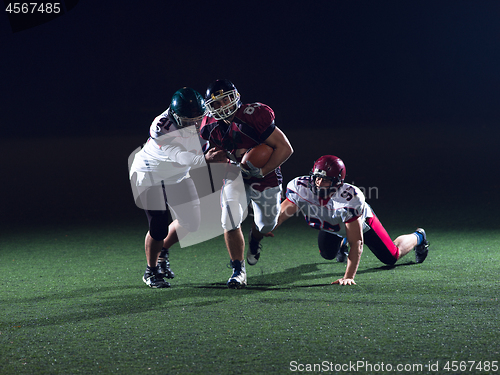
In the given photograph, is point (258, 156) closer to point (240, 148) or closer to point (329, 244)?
point (240, 148)

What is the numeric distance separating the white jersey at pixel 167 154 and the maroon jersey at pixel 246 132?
0.12m

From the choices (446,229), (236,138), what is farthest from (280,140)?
(446,229)

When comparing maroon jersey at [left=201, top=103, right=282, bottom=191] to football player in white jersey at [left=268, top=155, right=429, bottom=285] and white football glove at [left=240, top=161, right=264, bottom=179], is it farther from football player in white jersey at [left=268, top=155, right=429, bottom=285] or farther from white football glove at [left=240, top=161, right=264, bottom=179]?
football player in white jersey at [left=268, top=155, right=429, bottom=285]

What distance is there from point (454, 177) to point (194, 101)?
520cm

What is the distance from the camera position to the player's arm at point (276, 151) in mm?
2990

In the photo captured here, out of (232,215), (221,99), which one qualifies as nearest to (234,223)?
(232,215)

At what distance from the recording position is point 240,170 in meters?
3.09

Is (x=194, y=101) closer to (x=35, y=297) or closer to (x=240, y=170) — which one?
(x=240, y=170)

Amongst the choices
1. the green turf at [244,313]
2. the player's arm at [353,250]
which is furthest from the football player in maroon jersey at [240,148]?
the player's arm at [353,250]

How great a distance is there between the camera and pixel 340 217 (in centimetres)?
318

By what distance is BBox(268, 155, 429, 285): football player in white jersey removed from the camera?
3004 mm

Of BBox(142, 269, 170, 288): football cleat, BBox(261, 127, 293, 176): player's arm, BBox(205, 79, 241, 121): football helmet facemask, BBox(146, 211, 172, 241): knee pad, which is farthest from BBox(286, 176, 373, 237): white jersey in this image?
BBox(142, 269, 170, 288): football cleat

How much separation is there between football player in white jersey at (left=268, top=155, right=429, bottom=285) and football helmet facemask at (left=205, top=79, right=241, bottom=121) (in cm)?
65

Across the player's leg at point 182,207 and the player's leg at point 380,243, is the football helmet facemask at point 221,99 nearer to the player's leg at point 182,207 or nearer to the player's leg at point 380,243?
the player's leg at point 182,207
